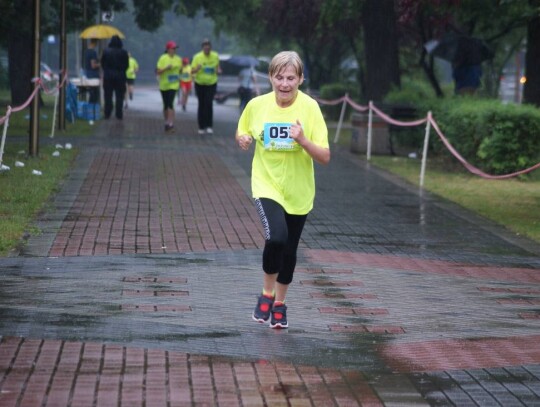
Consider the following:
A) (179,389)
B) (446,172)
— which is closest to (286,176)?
(179,389)

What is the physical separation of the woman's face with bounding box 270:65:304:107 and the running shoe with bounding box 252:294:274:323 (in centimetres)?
125

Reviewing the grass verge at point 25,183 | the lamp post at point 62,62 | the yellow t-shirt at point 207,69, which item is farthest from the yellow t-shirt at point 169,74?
the lamp post at point 62,62

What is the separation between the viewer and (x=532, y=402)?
6.45 metres

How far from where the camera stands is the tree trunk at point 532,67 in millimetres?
24703

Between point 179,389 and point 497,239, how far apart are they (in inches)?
286

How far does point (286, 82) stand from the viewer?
7.87 meters

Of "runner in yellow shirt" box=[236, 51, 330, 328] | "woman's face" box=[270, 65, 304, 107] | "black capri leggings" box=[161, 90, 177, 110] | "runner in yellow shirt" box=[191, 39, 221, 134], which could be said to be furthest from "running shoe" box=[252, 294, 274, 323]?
"black capri leggings" box=[161, 90, 177, 110]

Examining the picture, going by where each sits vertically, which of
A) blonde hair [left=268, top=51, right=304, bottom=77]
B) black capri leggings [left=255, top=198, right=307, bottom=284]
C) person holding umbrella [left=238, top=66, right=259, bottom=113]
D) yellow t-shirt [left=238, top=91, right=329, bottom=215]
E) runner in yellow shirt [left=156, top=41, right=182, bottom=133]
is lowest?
person holding umbrella [left=238, top=66, right=259, bottom=113]

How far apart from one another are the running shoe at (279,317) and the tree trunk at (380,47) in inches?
757

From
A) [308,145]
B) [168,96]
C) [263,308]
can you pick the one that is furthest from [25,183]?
[168,96]

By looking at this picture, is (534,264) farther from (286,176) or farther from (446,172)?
(446,172)

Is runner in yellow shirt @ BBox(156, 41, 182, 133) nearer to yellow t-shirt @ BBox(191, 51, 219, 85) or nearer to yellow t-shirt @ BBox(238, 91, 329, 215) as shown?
yellow t-shirt @ BBox(191, 51, 219, 85)

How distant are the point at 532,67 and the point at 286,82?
58.3ft

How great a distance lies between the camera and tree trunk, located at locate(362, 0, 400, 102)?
26859 mm
